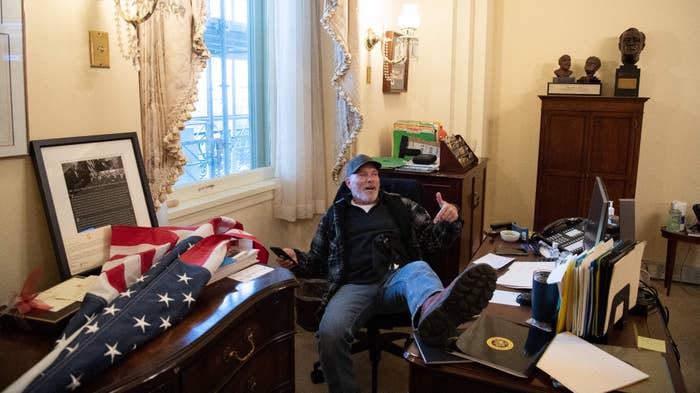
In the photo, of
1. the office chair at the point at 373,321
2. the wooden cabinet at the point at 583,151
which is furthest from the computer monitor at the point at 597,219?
the wooden cabinet at the point at 583,151

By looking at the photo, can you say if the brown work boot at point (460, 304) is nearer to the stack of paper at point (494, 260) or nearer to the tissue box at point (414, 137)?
the stack of paper at point (494, 260)

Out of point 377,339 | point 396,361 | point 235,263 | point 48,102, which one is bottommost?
point 396,361

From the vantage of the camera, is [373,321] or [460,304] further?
[373,321]

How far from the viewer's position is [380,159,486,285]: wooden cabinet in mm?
3355

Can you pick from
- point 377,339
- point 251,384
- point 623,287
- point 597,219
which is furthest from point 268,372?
point 597,219

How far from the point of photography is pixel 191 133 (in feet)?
9.33

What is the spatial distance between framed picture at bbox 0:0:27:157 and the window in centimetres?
114

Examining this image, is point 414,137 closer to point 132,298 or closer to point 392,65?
point 392,65

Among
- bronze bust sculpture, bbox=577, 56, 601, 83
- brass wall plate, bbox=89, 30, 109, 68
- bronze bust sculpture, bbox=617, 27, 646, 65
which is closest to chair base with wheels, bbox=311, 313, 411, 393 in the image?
brass wall plate, bbox=89, 30, 109, 68

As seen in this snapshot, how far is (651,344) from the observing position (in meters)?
1.66

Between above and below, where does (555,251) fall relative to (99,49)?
below

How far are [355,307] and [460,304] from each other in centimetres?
90

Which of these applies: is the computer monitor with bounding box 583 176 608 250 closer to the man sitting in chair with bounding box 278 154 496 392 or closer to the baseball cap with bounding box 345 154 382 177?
the man sitting in chair with bounding box 278 154 496 392

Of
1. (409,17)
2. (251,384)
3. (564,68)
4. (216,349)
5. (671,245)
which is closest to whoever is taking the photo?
(216,349)
